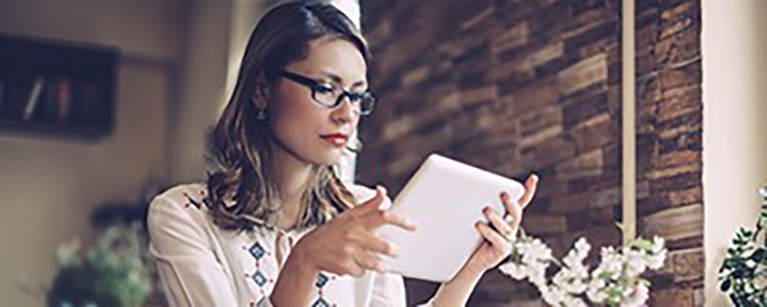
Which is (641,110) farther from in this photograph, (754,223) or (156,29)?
(156,29)

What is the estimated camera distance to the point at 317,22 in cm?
185

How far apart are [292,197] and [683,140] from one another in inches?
41.6

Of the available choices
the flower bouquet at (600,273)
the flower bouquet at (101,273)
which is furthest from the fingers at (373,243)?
the flower bouquet at (101,273)

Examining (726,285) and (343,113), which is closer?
(343,113)

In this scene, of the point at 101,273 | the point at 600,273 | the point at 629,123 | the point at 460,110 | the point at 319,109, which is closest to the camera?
the point at 319,109

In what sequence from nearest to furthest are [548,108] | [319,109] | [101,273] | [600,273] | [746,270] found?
[319,109] < [600,273] < [746,270] < [548,108] < [101,273]

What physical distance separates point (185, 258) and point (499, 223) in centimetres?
44

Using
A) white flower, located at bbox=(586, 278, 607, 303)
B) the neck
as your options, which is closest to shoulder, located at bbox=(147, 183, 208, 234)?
the neck

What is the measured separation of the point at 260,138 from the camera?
184 centimetres

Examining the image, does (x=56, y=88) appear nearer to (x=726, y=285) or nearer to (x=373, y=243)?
(x=726, y=285)

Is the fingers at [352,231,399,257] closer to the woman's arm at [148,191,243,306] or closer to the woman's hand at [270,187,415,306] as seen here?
the woman's hand at [270,187,415,306]

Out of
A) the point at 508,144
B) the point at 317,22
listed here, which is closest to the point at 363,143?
the point at 508,144

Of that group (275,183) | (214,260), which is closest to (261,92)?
(275,183)

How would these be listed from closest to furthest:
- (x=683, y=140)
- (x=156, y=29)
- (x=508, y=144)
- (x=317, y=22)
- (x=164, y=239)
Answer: (x=164, y=239)
(x=317, y=22)
(x=683, y=140)
(x=508, y=144)
(x=156, y=29)
